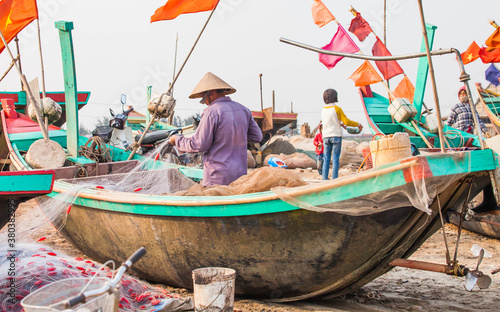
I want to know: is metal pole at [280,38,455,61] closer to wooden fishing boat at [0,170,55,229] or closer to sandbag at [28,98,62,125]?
wooden fishing boat at [0,170,55,229]

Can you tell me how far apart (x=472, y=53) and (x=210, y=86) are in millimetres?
9538

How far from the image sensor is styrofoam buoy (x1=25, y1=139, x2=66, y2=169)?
192 inches

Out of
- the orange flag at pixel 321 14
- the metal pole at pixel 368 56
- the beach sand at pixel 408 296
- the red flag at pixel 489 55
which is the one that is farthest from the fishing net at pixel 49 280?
the red flag at pixel 489 55

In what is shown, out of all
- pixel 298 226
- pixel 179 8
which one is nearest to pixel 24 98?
pixel 179 8

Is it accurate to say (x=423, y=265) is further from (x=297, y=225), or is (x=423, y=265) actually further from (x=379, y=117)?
(x=379, y=117)

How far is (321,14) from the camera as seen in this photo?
7.38 meters

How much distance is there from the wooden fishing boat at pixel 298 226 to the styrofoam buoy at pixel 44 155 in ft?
4.95

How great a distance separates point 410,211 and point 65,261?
8.11 ft

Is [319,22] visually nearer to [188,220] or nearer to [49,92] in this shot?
[188,220]

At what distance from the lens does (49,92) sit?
9.84 metres

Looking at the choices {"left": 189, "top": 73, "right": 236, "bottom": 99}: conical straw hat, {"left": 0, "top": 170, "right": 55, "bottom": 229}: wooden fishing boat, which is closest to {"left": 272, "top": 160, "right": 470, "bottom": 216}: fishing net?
{"left": 0, "top": 170, "right": 55, "bottom": 229}: wooden fishing boat

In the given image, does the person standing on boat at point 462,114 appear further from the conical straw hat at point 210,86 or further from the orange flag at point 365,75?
the conical straw hat at point 210,86

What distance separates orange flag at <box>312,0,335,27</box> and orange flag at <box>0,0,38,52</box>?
14.2 ft

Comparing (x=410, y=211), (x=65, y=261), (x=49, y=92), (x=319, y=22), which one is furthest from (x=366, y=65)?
(x=49, y=92)
